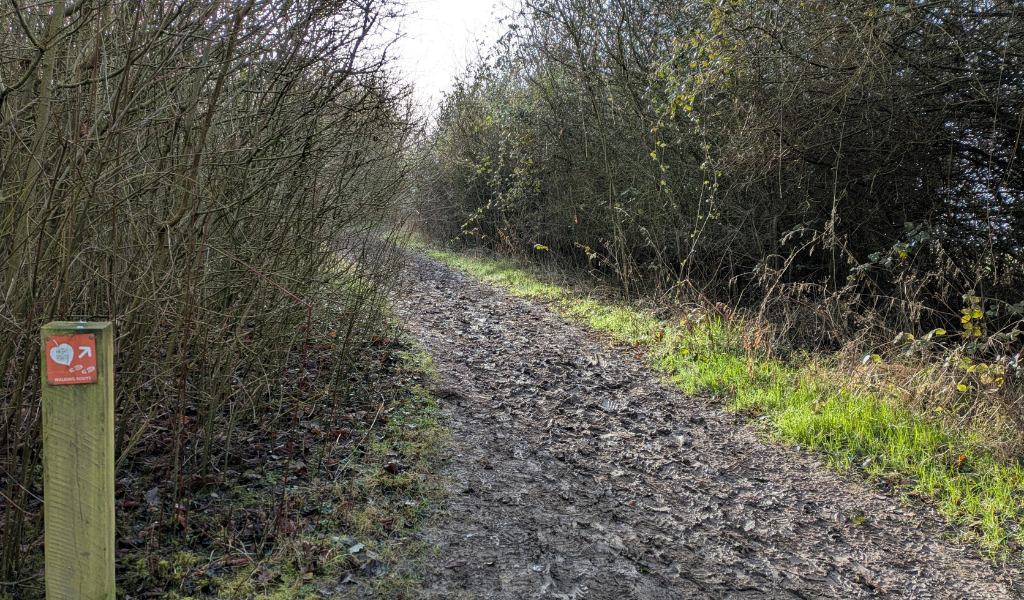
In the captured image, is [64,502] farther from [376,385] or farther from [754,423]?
[754,423]

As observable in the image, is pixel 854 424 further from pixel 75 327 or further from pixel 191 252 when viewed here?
pixel 75 327

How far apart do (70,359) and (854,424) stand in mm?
5605

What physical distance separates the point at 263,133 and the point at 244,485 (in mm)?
2560

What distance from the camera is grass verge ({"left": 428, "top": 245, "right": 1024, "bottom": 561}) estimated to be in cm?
416

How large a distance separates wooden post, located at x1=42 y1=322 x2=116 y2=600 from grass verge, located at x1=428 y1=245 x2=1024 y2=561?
15.7ft

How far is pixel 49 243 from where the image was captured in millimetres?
3045

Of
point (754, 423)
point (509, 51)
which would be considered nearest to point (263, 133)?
point (754, 423)

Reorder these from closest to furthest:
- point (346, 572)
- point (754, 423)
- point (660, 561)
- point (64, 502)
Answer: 1. point (64, 502)
2. point (346, 572)
3. point (660, 561)
4. point (754, 423)

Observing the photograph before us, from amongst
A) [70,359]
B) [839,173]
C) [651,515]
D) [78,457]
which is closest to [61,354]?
[70,359]

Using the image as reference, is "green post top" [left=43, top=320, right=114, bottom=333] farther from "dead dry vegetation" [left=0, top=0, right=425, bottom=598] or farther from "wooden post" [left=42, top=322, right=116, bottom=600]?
"dead dry vegetation" [left=0, top=0, right=425, bottom=598]

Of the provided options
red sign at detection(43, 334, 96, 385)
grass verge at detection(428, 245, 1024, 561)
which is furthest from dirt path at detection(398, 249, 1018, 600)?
red sign at detection(43, 334, 96, 385)

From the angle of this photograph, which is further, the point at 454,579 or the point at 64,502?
the point at 454,579

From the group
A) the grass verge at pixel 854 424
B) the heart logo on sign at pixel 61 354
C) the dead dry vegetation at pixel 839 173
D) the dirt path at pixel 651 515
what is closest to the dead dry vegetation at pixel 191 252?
the heart logo on sign at pixel 61 354

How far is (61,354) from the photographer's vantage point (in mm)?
2270
